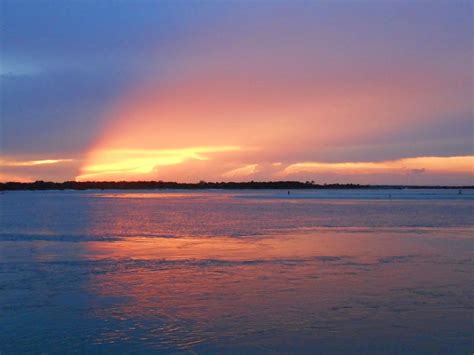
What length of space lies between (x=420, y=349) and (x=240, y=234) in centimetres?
1304

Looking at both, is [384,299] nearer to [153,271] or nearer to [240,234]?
[153,271]

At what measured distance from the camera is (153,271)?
11.8 m

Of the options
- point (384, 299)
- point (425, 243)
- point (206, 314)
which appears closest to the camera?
point (206, 314)

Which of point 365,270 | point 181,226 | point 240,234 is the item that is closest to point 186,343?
point 365,270

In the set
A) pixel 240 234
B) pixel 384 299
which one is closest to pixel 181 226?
A: pixel 240 234

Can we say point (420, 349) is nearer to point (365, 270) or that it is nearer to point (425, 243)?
point (365, 270)

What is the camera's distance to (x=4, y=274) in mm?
11391

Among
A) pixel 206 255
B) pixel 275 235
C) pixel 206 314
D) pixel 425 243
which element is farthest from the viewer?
pixel 275 235

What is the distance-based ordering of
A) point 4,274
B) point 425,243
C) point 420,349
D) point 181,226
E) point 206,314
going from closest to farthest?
point 420,349 < point 206,314 < point 4,274 < point 425,243 < point 181,226

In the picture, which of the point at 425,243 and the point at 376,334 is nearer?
the point at 376,334

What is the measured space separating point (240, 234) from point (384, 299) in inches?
421

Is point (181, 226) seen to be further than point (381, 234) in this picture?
Yes

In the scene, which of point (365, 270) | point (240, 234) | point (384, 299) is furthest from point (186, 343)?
point (240, 234)

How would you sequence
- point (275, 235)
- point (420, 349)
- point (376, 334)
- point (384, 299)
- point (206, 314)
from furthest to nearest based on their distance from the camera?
1. point (275, 235)
2. point (384, 299)
3. point (206, 314)
4. point (376, 334)
5. point (420, 349)
